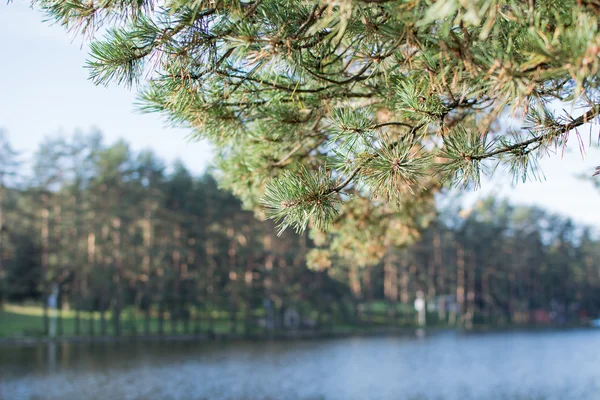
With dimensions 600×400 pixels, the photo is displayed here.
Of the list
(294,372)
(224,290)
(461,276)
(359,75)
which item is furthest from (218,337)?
(359,75)

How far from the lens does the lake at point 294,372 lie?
12.2 m

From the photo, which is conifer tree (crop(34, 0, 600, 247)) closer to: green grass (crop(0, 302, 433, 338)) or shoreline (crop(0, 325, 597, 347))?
shoreline (crop(0, 325, 597, 347))

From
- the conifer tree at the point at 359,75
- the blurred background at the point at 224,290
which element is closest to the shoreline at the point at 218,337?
the blurred background at the point at 224,290

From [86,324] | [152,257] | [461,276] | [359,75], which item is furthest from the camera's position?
[461,276]

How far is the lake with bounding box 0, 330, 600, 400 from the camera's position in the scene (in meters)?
12.2

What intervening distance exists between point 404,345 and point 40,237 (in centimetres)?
1831

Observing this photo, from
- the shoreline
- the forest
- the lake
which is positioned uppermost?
the forest

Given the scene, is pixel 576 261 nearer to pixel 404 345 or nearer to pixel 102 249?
pixel 404 345

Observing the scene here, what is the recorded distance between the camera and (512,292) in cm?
4650

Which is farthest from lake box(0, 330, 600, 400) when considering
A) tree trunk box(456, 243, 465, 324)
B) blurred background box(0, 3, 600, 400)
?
tree trunk box(456, 243, 465, 324)

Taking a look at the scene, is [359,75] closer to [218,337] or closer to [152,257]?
[152,257]

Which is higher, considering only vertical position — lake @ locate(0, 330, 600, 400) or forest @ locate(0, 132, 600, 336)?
forest @ locate(0, 132, 600, 336)

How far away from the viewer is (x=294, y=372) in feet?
50.2

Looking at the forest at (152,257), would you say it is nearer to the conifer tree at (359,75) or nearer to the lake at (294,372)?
the lake at (294,372)
